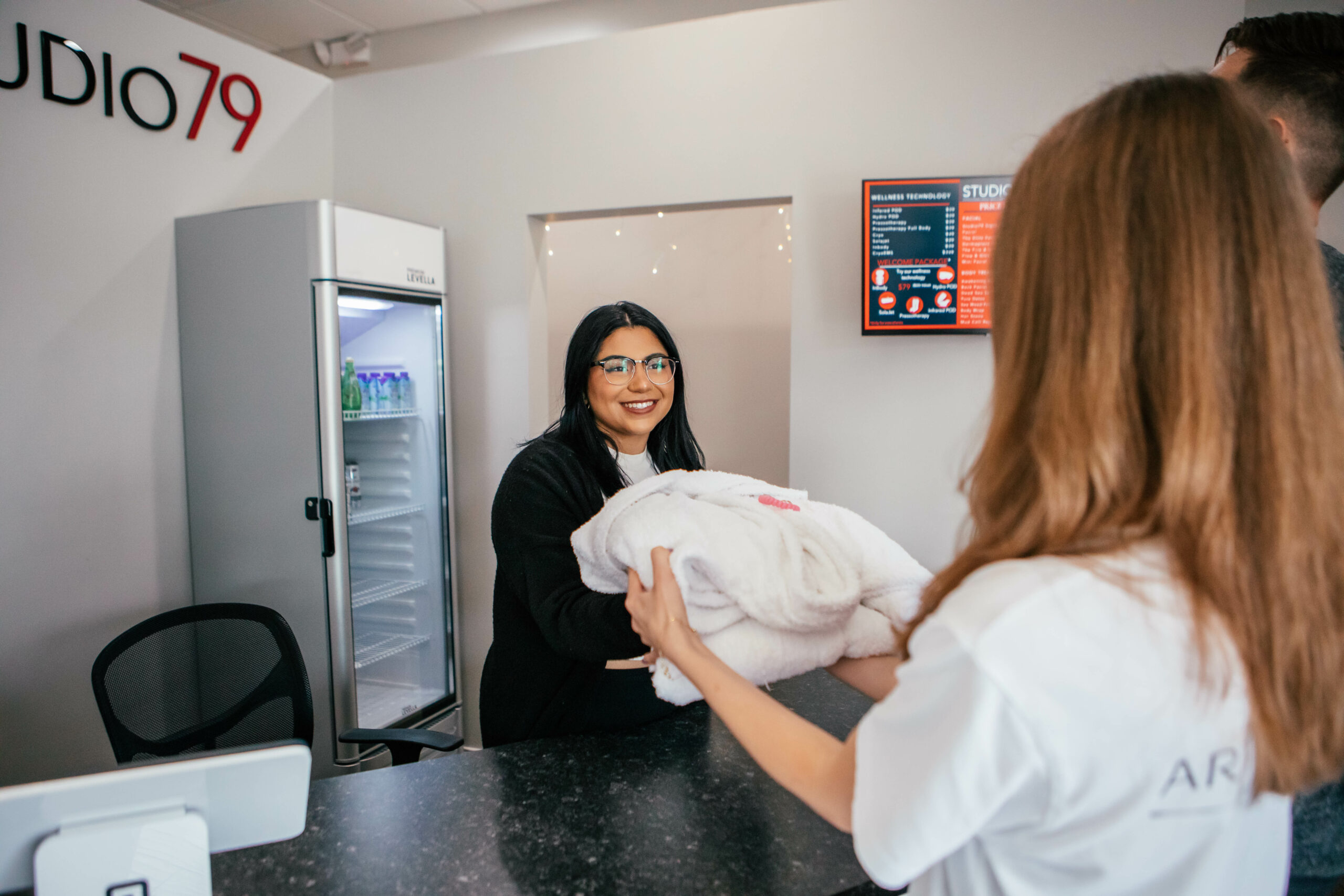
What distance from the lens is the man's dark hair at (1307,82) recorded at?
46.4 inches

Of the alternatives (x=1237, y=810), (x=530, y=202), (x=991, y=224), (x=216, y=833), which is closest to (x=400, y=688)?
(x=530, y=202)

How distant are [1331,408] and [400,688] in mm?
3447

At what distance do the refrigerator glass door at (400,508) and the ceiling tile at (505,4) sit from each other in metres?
1.61

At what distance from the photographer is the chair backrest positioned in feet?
6.21

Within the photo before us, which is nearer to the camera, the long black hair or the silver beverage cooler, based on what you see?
the long black hair

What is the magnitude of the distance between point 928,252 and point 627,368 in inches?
57.9

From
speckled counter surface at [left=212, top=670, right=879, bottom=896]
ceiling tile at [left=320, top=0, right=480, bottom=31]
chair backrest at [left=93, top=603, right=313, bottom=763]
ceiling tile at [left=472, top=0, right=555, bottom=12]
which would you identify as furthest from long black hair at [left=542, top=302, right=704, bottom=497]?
ceiling tile at [left=320, top=0, right=480, bottom=31]

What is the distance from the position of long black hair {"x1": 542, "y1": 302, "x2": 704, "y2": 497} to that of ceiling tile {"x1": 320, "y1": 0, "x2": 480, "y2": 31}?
8.77ft

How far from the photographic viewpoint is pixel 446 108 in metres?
3.42

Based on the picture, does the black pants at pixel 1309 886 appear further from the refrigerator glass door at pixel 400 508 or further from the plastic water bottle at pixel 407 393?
the plastic water bottle at pixel 407 393

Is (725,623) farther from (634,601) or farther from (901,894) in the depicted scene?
(901,894)

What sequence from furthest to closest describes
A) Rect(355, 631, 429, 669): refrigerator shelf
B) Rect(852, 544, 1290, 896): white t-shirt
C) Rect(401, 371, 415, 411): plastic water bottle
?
Rect(401, 371, 415, 411): plastic water bottle < Rect(355, 631, 429, 669): refrigerator shelf < Rect(852, 544, 1290, 896): white t-shirt

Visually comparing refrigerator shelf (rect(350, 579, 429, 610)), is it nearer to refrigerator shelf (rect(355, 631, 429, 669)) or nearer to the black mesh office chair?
refrigerator shelf (rect(355, 631, 429, 669))

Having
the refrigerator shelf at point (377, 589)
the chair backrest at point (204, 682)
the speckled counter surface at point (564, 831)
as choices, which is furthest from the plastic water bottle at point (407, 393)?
the speckled counter surface at point (564, 831)
